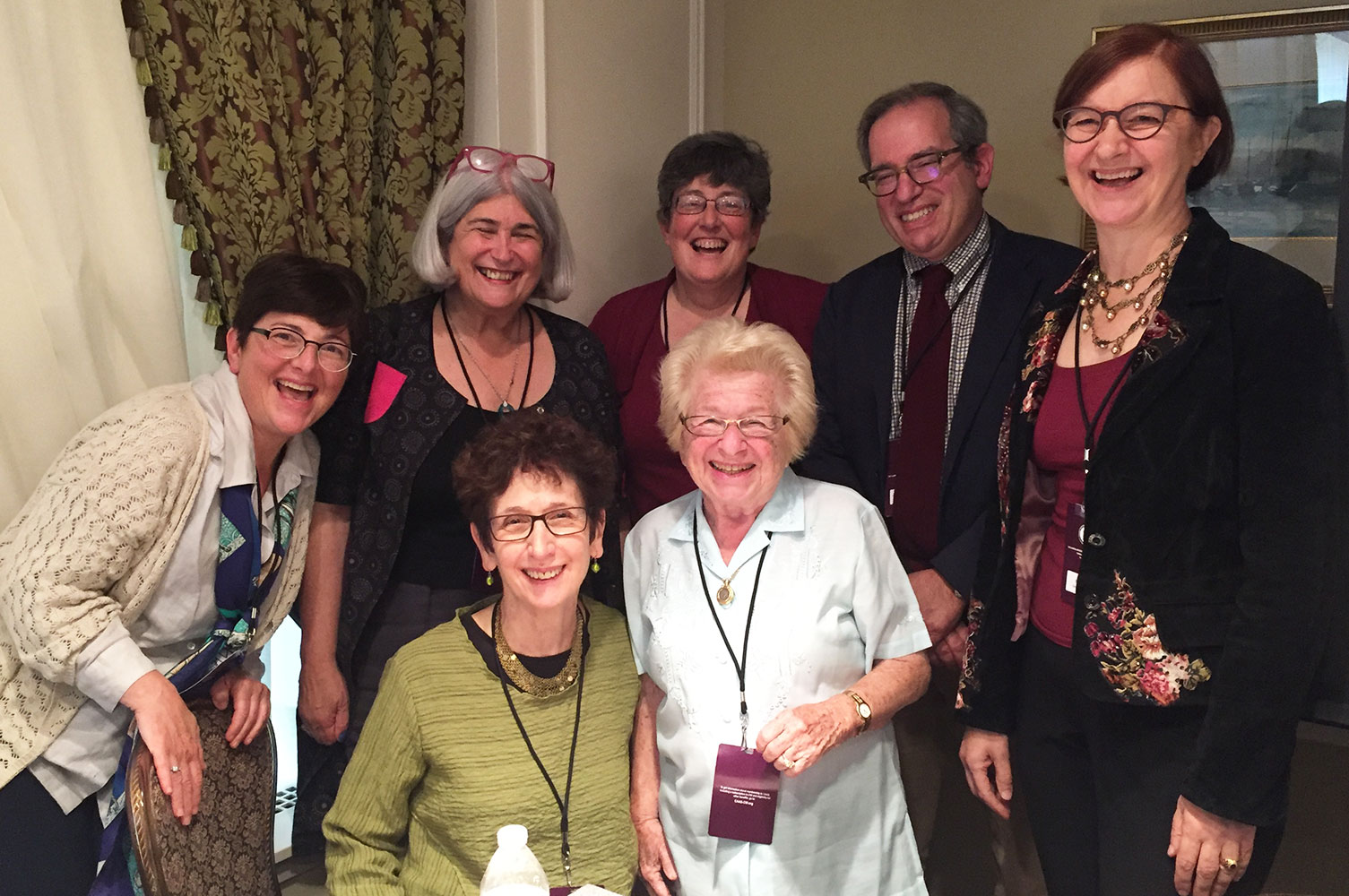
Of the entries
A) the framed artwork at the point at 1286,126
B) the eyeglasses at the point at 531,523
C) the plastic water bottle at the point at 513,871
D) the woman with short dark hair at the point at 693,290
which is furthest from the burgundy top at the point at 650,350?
the framed artwork at the point at 1286,126

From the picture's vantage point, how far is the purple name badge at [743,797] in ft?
5.75

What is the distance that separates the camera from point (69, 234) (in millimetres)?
2049

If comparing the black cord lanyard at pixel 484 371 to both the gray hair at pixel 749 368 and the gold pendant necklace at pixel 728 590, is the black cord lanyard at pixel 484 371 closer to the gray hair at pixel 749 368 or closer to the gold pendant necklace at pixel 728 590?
the gray hair at pixel 749 368

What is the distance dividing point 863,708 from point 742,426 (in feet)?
1.77

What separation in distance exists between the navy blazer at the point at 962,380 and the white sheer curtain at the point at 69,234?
1.50 meters

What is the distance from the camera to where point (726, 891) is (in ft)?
5.90

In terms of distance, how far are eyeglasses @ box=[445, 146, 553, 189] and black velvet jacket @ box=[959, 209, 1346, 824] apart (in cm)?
142

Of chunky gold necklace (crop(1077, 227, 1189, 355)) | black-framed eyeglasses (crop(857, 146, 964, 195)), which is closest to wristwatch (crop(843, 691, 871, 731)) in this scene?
chunky gold necklace (crop(1077, 227, 1189, 355))

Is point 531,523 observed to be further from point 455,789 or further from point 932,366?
point 932,366

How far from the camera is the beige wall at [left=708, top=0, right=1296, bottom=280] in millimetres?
3199

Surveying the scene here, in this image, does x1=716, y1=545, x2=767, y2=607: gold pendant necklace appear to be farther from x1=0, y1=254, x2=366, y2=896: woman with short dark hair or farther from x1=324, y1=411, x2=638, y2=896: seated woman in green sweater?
x1=0, y1=254, x2=366, y2=896: woman with short dark hair

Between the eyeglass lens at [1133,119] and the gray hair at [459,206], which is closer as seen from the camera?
the eyeglass lens at [1133,119]

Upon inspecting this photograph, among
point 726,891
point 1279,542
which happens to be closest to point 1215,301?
point 1279,542

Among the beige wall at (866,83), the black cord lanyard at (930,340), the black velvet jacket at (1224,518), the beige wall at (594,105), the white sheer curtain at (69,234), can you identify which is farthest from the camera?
the beige wall at (866,83)
